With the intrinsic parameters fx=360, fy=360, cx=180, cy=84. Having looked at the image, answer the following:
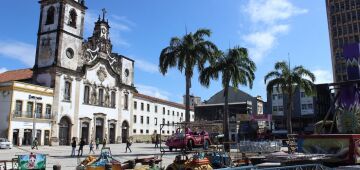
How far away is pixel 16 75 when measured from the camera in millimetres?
53719

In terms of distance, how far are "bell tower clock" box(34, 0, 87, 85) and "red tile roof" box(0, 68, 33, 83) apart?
4545 millimetres

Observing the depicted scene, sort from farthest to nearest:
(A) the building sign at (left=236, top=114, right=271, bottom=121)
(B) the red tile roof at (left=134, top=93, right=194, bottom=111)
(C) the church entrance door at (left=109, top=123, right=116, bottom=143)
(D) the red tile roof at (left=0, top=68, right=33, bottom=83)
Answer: (B) the red tile roof at (left=134, top=93, right=194, bottom=111)
(A) the building sign at (left=236, top=114, right=271, bottom=121)
(C) the church entrance door at (left=109, top=123, right=116, bottom=143)
(D) the red tile roof at (left=0, top=68, right=33, bottom=83)

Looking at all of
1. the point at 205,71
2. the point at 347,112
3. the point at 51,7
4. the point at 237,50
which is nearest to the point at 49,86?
the point at 51,7

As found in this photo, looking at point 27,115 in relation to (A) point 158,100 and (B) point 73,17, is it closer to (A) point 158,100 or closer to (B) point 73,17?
(B) point 73,17

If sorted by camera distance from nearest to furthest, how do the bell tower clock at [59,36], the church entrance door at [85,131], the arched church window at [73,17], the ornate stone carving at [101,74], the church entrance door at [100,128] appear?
the bell tower clock at [59,36] → the church entrance door at [85,131] → the arched church window at [73,17] → the church entrance door at [100,128] → the ornate stone carving at [101,74]

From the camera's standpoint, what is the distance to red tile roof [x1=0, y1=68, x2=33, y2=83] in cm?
5186

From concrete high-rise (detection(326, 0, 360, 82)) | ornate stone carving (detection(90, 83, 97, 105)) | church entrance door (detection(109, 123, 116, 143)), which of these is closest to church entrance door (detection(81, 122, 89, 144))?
ornate stone carving (detection(90, 83, 97, 105))

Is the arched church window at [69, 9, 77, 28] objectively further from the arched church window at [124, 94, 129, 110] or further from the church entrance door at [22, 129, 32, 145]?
the church entrance door at [22, 129, 32, 145]

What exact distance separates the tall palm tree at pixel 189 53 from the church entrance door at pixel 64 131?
20.2 metres

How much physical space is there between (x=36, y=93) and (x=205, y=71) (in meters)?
22.5

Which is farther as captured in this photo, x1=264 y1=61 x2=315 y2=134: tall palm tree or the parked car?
x1=264 y1=61 x2=315 y2=134: tall palm tree

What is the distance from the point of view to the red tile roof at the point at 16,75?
51.9 metres

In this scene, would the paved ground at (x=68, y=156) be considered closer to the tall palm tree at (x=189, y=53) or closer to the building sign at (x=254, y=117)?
the tall palm tree at (x=189, y=53)

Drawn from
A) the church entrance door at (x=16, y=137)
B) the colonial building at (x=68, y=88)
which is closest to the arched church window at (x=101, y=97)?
the colonial building at (x=68, y=88)
